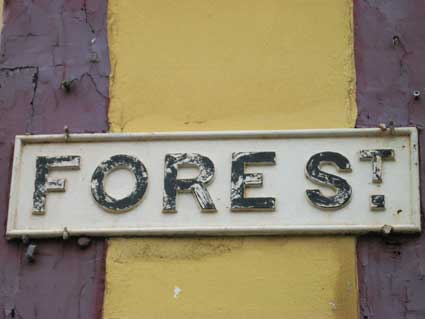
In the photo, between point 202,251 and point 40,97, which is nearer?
point 202,251

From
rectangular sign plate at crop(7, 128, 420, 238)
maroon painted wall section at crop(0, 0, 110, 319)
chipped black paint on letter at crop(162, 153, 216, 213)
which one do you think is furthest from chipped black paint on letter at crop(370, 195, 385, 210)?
maroon painted wall section at crop(0, 0, 110, 319)

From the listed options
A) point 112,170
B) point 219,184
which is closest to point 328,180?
point 219,184

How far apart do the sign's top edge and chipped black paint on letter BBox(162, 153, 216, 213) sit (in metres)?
0.11

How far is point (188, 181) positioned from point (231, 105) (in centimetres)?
47

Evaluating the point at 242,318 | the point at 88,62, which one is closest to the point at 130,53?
the point at 88,62

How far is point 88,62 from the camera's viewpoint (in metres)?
6.11

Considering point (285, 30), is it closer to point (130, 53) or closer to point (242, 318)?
point (130, 53)

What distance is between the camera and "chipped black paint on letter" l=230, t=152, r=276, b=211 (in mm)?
5629

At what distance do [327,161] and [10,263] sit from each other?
161cm

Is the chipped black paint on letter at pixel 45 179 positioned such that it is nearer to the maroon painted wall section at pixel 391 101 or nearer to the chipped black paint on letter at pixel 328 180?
the chipped black paint on letter at pixel 328 180

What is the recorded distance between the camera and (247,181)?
5691 mm

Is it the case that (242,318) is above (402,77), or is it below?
below

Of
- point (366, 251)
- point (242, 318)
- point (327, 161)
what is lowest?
point (242, 318)

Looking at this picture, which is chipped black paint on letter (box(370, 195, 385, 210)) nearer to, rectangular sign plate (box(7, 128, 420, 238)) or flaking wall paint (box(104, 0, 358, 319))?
rectangular sign plate (box(7, 128, 420, 238))
